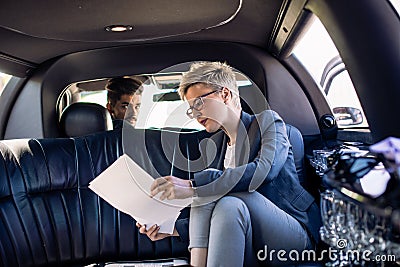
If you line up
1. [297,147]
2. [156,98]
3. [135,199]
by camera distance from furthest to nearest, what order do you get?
[156,98]
[297,147]
[135,199]

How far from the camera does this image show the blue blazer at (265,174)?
1934mm

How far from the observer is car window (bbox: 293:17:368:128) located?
215 cm

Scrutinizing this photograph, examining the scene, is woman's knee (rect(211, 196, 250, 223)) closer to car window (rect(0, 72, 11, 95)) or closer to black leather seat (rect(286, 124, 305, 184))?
black leather seat (rect(286, 124, 305, 184))

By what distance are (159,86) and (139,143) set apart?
16.6 inches

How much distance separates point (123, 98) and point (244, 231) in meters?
1.41

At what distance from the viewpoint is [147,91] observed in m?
2.95

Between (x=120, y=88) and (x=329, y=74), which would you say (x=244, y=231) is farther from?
(x=120, y=88)

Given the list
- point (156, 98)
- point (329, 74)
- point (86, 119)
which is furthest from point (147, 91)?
point (329, 74)

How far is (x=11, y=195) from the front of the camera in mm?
2357

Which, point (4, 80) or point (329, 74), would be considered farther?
point (4, 80)

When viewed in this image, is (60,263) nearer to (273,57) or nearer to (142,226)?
(142,226)

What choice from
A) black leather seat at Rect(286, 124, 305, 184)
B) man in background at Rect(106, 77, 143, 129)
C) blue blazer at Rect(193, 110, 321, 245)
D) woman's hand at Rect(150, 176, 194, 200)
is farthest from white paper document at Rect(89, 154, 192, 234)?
black leather seat at Rect(286, 124, 305, 184)

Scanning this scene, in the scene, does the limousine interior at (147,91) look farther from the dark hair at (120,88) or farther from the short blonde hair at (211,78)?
the short blonde hair at (211,78)

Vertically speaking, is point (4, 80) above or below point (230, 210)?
above
